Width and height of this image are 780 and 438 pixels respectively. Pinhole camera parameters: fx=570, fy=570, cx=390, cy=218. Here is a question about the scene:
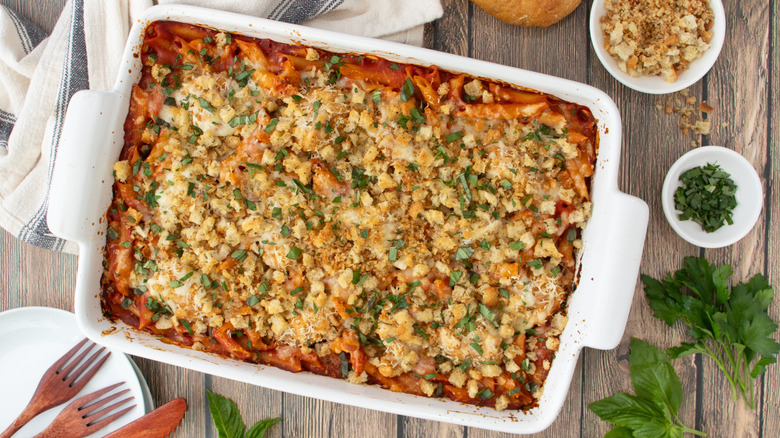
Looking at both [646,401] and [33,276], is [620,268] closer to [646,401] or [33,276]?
[646,401]

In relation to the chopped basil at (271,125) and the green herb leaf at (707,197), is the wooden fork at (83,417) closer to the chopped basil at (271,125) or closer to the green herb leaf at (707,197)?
the chopped basil at (271,125)

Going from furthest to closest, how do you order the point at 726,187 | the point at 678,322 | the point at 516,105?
the point at 678,322 < the point at 726,187 < the point at 516,105

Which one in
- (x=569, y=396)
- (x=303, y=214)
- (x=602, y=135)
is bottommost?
(x=569, y=396)

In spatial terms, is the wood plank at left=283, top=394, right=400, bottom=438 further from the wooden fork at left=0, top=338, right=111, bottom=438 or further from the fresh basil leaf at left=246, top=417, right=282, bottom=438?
the wooden fork at left=0, top=338, right=111, bottom=438

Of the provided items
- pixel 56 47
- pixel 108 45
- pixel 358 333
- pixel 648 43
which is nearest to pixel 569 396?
pixel 358 333

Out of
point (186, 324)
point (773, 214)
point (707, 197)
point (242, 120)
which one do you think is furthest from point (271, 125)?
point (773, 214)

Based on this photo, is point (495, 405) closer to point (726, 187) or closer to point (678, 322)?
point (678, 322)

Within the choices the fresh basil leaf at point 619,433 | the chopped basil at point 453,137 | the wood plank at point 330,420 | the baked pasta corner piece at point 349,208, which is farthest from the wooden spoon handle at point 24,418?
A: the fresh basil leaf at point 619,433
